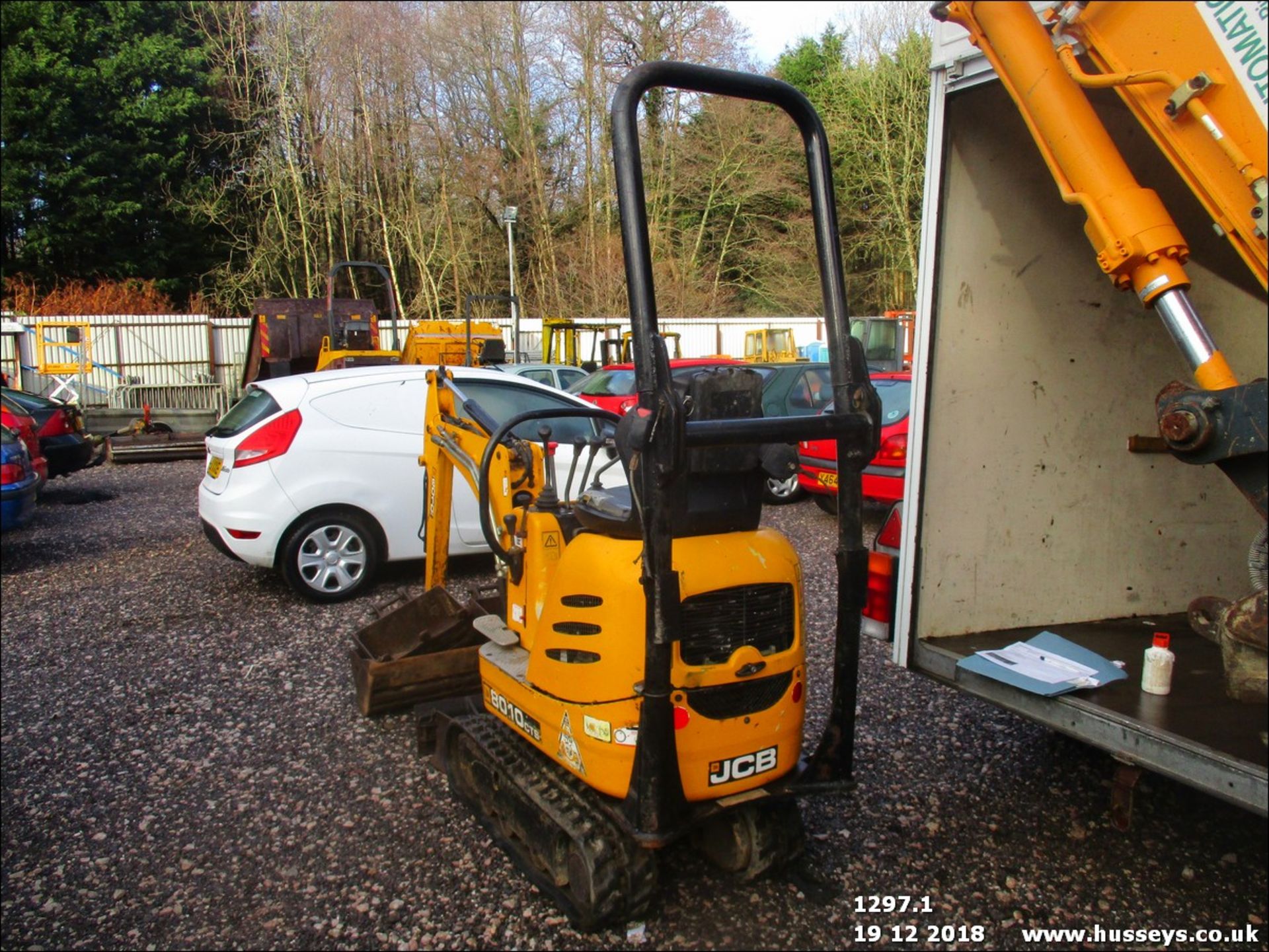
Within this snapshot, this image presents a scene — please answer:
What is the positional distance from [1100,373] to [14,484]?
26.8 feet

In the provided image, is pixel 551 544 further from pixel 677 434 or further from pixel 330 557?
pixel 330 557

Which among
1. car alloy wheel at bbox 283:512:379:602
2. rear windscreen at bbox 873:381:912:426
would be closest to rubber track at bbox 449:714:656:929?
car alloy wheel at bbox 283:512:379:602

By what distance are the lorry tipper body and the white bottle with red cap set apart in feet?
0.17

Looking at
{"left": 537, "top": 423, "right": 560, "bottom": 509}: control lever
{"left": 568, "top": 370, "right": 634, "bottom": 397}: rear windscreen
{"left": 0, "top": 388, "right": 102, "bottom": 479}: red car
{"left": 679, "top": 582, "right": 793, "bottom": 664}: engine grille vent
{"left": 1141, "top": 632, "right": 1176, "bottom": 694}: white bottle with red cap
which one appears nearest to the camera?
{"left": 679, "top": 582, "right": 793, "bottom": 664}: engine grille vent

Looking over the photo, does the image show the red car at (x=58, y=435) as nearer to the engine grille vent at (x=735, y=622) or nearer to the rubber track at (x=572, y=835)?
the rubber track at (x=572, y=835)

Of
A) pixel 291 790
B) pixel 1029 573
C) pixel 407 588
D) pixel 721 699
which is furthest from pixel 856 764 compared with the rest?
pixel 407 588

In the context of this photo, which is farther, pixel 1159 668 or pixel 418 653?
pixel 418 653

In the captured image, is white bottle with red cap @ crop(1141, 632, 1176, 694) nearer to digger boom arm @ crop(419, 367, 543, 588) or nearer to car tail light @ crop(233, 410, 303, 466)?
digger boom arm @ crop(419, 367, 543, 588)

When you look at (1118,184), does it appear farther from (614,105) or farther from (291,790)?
(291,790)

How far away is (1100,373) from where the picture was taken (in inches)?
161

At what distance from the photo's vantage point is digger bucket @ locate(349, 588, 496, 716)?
187 inches

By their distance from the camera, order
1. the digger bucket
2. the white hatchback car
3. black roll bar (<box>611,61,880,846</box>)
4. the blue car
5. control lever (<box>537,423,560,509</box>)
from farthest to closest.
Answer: the blue car → the white hatchback car → the digger bucket → control lever (<box>537,423,560,509</box>) → black roll bar (<box>611,61,880,846</box>)

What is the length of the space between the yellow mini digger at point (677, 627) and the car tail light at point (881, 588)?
70cm

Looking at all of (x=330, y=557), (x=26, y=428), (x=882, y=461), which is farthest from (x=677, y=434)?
(x=26, y=428)
